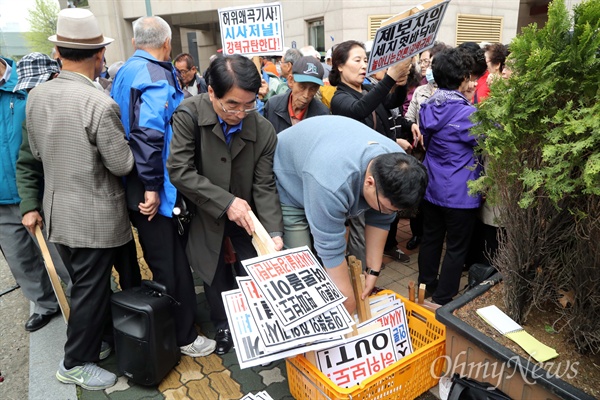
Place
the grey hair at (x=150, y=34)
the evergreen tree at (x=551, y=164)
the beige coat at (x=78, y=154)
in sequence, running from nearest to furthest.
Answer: the evergreen tree at (x=551, y=164) < the beige coat at (x=78, y=154) < the grey hair at (x=150, y=34)

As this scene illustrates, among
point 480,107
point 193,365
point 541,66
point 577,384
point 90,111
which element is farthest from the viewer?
point 193,365

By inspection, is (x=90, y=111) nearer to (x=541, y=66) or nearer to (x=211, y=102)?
(x=211, y=102)

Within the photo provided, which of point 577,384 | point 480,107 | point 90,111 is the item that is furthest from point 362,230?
point 90,111

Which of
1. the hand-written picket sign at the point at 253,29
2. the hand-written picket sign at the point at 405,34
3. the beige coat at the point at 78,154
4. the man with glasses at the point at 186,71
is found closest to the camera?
the beige coat at the point at 78,154

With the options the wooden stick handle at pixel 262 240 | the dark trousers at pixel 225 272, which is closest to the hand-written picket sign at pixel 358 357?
the wooden stick handle at pixel 262 240

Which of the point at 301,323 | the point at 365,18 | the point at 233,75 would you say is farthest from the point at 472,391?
the point at 365,18

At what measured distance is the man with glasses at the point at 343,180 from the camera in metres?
1.91

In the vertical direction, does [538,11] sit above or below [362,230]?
above

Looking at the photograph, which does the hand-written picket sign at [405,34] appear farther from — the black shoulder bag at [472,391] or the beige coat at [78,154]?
the black shoulder bag at [472,391]

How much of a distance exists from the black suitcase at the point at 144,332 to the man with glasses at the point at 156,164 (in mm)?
209

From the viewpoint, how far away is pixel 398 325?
8.35 feet

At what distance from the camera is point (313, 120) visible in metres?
2.48

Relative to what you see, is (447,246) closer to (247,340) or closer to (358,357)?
(358,357)

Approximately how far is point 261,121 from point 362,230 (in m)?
1.18
